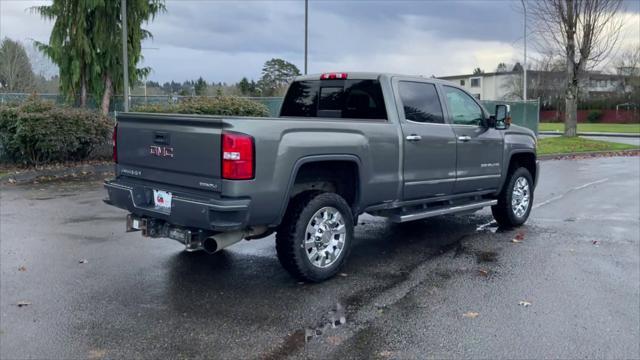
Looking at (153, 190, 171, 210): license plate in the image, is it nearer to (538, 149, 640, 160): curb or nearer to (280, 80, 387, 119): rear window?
(280, 80, 387, 119): rear window

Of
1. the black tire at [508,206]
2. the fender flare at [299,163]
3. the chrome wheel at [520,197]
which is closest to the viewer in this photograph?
the fender flare at [299,163]

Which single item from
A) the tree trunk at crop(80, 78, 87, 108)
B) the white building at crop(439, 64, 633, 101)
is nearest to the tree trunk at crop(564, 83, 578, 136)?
the tree trunk at crop(80, 78, 87, 108)

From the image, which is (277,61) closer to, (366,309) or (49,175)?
(49,175)

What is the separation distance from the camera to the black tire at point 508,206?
27.0ft

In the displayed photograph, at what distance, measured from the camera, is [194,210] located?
4.94 meters

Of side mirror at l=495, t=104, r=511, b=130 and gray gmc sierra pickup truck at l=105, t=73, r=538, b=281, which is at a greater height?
side mirror at l=495, t=104, r=511, b=130

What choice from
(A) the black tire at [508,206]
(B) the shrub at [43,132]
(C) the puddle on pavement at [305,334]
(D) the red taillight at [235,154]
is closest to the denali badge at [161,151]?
(D) the red taillight at [235,154]

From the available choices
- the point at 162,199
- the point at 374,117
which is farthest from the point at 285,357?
the point at 374,117

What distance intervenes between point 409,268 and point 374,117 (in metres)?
1.68

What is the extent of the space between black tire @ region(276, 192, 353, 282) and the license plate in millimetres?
1024

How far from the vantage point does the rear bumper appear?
15.9ft

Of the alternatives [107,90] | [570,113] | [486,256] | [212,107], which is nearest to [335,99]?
[486,256]

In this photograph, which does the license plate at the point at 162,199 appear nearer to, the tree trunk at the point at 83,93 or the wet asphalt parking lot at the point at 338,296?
the wet asphalt parking lot at the point at 338,296

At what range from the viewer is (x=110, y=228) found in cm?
800
